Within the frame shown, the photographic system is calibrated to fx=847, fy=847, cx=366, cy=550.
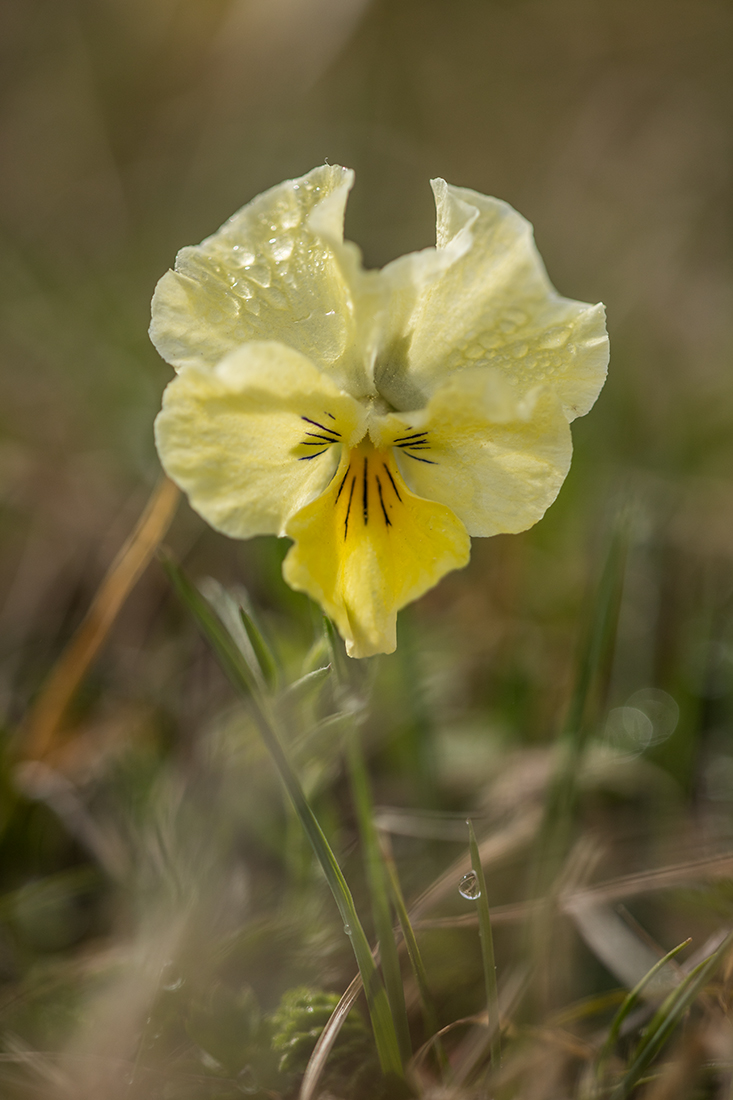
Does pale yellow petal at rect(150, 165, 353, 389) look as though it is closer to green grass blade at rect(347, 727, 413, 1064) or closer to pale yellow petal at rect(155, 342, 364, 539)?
pale yellow petal at rect(155, 342, 364, 539)

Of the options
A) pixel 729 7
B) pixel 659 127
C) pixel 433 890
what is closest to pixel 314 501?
pixel 433 890

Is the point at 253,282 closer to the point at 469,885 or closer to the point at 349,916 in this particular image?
the point at 349,916

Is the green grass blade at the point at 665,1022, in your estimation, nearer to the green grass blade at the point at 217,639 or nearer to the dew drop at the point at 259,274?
the green grass blade at the point at 217,639

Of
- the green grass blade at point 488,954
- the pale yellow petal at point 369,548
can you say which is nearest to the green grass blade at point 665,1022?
the green grass blade at point 488,954

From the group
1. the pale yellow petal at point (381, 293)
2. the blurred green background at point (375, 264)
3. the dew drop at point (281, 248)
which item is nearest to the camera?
the pale yellow petal at point (381, 293)

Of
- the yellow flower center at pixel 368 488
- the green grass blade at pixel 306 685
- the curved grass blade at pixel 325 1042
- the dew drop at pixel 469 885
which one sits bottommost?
the dew drop at pixel 469 885

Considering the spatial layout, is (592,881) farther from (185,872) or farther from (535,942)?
(185,872)

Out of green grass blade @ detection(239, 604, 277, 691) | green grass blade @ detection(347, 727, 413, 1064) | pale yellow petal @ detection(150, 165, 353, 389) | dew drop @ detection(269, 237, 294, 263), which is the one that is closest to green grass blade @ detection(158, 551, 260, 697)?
green grass blade @ detection(239, 604, 277, 691)
